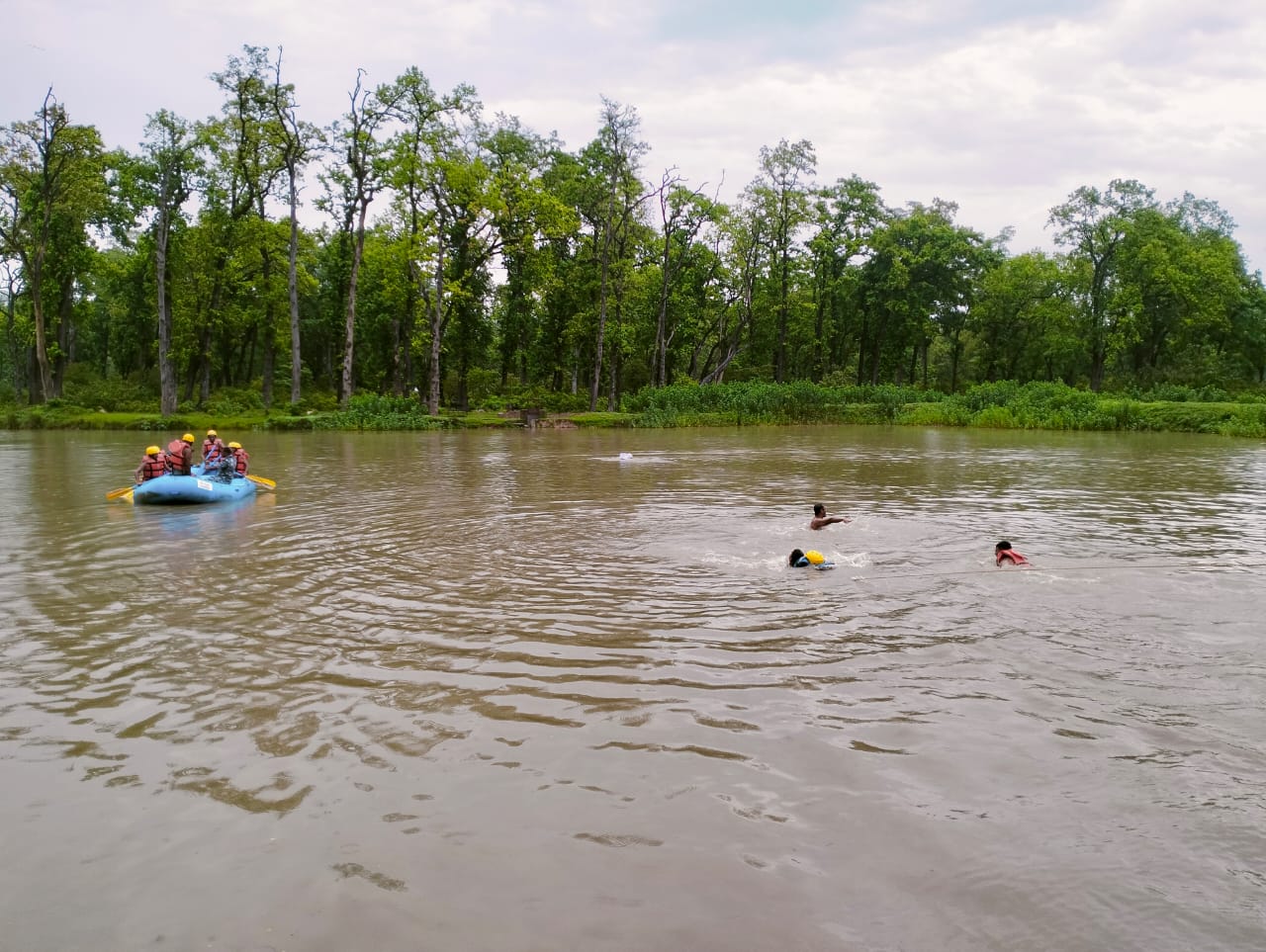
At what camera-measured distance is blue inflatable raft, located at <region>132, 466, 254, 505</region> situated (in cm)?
1536

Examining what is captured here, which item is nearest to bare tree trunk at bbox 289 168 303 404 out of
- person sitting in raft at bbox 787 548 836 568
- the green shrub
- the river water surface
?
the river water surface

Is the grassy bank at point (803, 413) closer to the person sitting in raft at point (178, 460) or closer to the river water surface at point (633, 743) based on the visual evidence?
the person sitting in raft at point (178, 460)

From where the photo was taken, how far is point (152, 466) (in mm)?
16062

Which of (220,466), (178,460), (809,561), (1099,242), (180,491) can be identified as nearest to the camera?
(809,561)

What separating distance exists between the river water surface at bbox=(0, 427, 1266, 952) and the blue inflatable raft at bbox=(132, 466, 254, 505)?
3559mm

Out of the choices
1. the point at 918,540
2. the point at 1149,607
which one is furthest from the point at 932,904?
the point at 918,540

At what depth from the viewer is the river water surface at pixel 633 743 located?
11.5 ft

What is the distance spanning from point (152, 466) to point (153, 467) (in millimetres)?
26

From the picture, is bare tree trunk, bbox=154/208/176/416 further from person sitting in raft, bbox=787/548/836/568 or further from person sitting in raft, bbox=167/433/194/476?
person sitting in raft, bbox=787/548/836/568

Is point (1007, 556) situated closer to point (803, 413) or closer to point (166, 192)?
point (803, 413)

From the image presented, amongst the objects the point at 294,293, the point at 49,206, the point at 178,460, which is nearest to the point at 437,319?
the point at 294,293

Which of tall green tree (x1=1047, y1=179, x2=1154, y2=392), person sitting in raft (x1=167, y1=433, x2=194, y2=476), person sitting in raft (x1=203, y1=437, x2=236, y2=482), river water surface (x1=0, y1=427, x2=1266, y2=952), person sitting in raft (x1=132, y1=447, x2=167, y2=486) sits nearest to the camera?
river water surface (x1=0, y1=427, x2=1266, y2=952)

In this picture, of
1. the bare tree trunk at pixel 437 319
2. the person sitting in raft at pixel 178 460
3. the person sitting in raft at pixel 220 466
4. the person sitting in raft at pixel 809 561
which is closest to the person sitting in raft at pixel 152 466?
the person sitting in raft at pixel 178 460

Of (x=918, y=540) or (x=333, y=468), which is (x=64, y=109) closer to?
(x=333, y=468)
